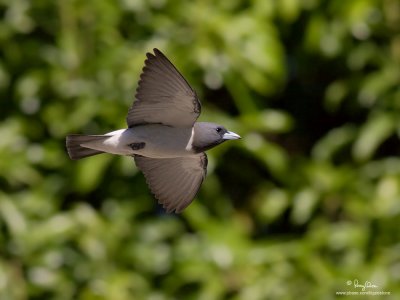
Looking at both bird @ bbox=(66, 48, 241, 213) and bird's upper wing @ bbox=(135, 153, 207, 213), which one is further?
bird's upper wing @ bbox=(135, 153, 207, 213)

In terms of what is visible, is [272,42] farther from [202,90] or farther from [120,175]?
[120,175]

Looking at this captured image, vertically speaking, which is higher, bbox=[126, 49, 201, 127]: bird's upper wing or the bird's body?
bbox=[126, 49, 201, 127]: bird's upper wing

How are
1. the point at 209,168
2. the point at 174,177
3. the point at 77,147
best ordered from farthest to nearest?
1. the point at 209,168
2. the point at 174,177
3. the point at 77,147

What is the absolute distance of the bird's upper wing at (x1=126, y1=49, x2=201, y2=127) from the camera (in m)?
1.82

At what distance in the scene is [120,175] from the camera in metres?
3.74

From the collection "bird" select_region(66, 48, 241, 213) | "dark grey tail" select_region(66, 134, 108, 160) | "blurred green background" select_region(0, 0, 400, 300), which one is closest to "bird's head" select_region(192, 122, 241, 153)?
"bird" select_region(66, 48, 241, 213)

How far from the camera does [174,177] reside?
7.06 ft

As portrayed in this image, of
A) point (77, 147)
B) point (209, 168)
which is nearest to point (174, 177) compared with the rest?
point (77, 147)

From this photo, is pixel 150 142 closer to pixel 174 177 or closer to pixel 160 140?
pixel 160 140

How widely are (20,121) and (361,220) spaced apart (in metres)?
1.48

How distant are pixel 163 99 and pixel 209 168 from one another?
1832 millimetres

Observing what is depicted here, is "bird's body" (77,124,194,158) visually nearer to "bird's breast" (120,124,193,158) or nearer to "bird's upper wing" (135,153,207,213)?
"bird's breast" (120,124,193,158)

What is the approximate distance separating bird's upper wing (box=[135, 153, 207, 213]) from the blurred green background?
1347mm

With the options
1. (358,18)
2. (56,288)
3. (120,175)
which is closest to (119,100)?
(120,175)
